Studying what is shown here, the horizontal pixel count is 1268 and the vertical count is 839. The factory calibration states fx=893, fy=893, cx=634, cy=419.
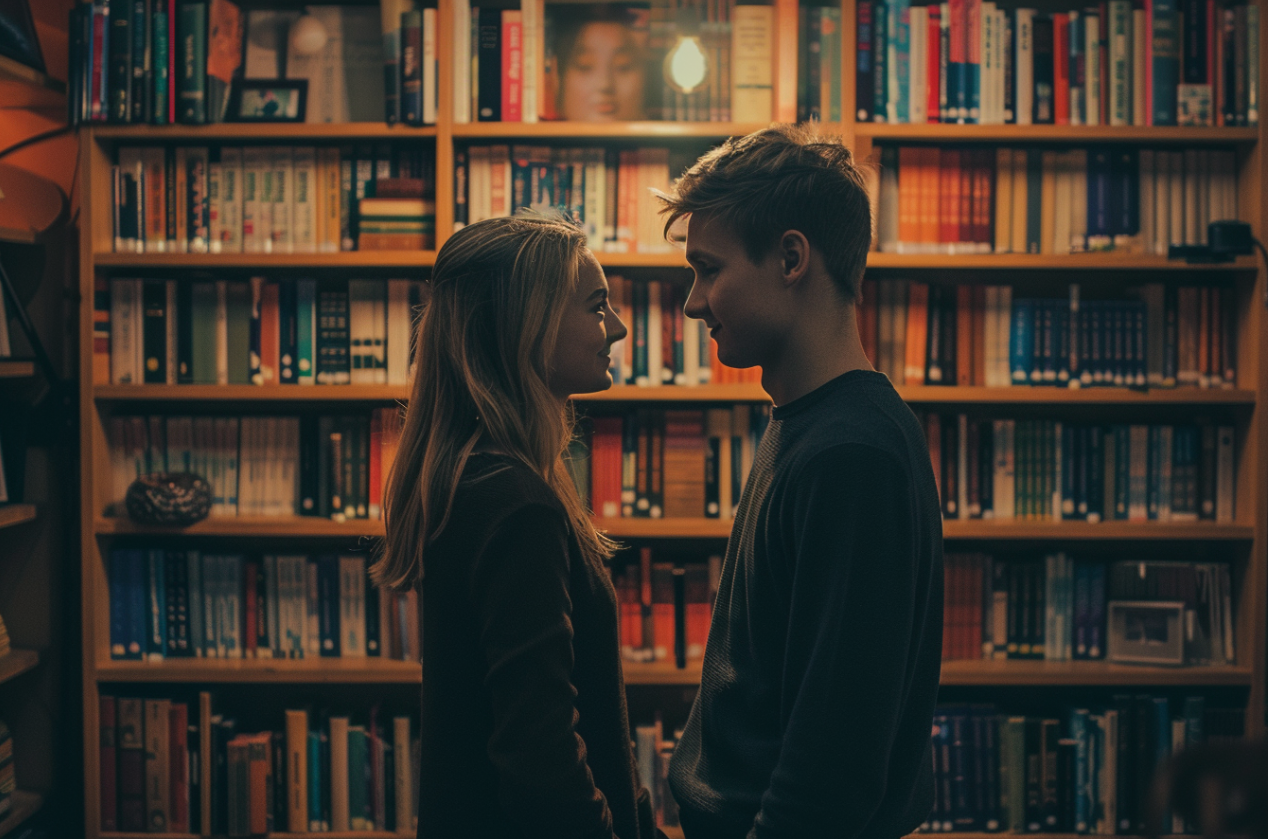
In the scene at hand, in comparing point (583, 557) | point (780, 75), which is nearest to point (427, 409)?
point (583, 557)

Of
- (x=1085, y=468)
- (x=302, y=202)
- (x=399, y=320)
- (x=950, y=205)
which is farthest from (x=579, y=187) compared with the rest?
(x=1085, y=468)

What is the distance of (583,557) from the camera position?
107cm

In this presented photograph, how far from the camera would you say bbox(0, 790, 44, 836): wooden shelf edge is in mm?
2216

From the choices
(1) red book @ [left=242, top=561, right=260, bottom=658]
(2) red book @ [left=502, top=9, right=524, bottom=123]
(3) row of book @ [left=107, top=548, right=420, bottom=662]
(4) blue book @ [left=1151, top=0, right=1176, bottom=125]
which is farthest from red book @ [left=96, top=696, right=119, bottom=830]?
(4) blue book @ [left=1151, top=0, right=1176, bottom=125]

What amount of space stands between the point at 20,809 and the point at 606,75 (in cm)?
241

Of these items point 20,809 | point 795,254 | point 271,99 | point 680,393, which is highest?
point 271,99

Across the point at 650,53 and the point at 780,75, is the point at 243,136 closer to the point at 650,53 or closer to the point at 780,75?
the point at 650,53

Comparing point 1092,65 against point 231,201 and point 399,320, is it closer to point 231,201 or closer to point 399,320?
point 399,320

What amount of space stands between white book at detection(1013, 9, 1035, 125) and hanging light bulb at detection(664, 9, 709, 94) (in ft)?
2.58

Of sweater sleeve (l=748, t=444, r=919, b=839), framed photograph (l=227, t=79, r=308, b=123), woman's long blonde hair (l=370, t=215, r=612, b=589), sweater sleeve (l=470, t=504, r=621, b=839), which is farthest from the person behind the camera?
framed photograph (l=227, t=79, r=308, b=123)

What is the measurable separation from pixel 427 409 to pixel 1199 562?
86.9 inches

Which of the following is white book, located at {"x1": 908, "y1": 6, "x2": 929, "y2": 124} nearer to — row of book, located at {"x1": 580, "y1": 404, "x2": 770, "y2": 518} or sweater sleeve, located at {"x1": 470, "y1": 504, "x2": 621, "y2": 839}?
row of book, located at {"x1": 580, "y1": 404, "x2": 770, "y2": 518}

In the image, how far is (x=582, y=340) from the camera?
1175 mm

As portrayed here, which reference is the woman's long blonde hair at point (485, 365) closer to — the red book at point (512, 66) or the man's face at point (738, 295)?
the man's face at point (738, 295)
